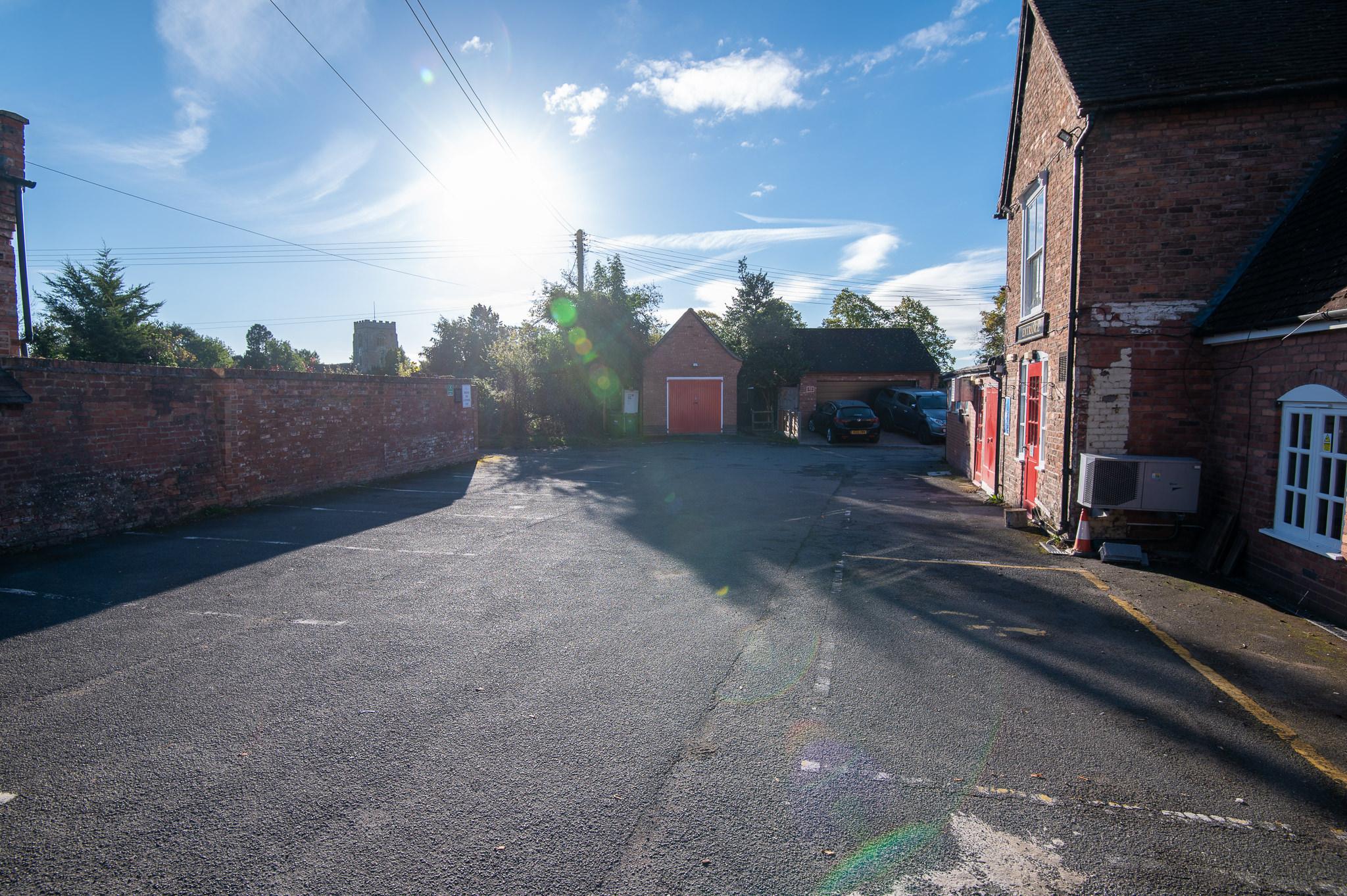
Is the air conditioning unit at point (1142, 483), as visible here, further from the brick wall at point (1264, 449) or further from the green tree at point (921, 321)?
the green tree at point (921, 321)

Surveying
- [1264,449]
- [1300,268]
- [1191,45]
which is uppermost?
[1191,45]

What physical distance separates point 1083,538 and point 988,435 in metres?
5.66

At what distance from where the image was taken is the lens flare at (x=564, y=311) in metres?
26.2

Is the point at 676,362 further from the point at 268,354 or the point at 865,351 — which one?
the point at 268,354

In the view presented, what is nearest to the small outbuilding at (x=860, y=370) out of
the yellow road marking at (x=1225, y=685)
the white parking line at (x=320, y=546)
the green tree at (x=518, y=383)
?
the green tree at (x=518, y=383)

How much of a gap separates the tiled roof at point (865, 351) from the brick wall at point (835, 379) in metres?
0.16

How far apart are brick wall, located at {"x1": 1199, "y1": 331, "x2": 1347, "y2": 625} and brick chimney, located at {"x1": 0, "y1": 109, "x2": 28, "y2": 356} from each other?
16266 mm

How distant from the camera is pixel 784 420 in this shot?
95.9 feet

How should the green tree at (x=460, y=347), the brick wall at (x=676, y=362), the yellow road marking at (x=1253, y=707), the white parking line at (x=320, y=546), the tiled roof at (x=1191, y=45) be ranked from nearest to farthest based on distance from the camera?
the yellow road marking at (x=1253, y=707) → the tiled roof at (x=1191, y=45) → the white parking line at (x=320, y=546) → the brick wall at (x=676, y=362) → the green tree at (x=460, y=347)

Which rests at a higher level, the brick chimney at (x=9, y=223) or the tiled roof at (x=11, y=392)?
the brick chimney at (x=9, y=223)

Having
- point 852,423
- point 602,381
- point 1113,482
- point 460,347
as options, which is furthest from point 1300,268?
point 460,347

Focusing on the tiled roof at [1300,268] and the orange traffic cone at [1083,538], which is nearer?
the tiled roof at [1300,268]

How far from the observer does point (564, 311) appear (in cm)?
2630

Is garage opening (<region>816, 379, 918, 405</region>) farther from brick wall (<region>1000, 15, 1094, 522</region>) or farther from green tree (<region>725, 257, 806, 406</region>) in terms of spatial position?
brick wall (<region>1000, 15, 1094, 522</region>)
